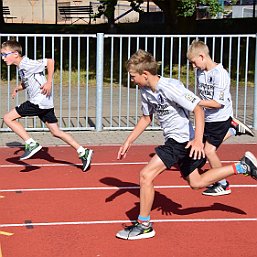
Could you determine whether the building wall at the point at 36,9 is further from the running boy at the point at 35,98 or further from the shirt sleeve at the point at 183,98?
the shirt sleeve at the point at 183,98

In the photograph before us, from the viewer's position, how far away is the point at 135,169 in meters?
10.4

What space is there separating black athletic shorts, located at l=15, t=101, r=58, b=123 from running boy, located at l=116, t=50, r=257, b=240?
9.88 feet

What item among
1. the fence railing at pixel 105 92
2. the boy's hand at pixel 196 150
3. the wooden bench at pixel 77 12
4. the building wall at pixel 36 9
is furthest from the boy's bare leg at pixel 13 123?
the building wall at pixel 36 9

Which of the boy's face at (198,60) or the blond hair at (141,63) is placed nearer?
the blond hair at (141,63)

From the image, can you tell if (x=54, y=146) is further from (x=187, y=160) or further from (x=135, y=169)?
(x=187, y=160)

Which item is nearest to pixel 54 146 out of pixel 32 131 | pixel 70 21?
pixel 32 131

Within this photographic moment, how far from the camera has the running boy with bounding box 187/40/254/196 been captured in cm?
853

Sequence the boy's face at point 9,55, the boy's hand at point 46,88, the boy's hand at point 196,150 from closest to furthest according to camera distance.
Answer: the boy's hand at point 196,150 → the boy's face at point 9,55 → the boy's hand at point 46,88

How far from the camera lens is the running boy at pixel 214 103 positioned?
28.0 feet

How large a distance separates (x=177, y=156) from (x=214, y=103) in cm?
148

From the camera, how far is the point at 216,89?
28.2ft

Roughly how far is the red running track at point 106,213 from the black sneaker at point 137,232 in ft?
0.20

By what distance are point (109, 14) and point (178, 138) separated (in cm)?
2053

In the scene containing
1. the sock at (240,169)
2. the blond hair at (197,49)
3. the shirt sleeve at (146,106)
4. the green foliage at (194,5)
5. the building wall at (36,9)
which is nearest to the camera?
the shirt sleeve at (146,106)
